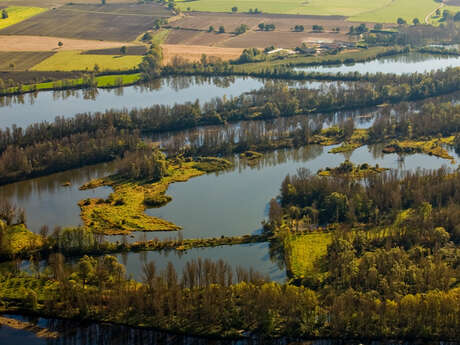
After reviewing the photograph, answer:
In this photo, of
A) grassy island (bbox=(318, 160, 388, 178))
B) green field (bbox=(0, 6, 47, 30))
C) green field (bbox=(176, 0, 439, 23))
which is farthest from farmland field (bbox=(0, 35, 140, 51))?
grassy island (bbox=(318, 160, 388, 178))

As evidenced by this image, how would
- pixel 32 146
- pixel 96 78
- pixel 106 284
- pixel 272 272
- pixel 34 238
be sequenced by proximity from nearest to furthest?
pixel 106 284, pixel 272 272, pixel 34 238, pixel 32 146, pixel 96 78

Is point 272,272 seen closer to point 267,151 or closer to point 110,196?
point 110,196

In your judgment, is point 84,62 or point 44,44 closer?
point 84,62

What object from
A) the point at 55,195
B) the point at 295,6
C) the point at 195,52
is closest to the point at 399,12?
the point at 295,6

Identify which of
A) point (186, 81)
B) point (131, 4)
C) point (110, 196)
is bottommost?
point (110, 196)

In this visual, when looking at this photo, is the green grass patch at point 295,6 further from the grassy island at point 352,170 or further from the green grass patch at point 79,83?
the grassy island at point 352,170

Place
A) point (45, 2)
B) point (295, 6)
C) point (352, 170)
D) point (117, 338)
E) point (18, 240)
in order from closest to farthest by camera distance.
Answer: point (117, 338) < point (18, 240) < point (352, 170) < point (295, 6) < point (45, 2)

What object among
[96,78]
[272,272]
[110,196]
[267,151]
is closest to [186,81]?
[96,78]

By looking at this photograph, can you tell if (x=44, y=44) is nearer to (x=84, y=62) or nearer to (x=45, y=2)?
(x=84, y=62)
